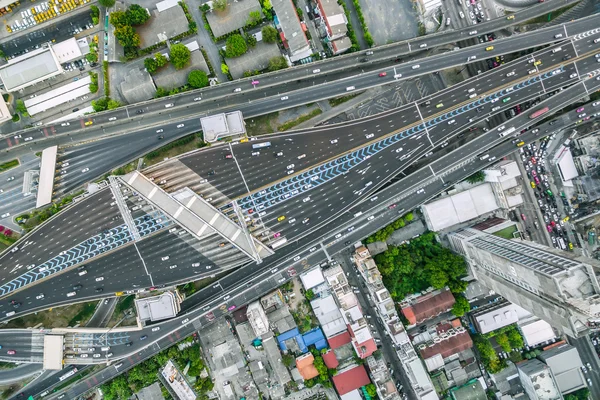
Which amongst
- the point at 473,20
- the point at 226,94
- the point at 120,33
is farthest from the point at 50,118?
the point at 473,20

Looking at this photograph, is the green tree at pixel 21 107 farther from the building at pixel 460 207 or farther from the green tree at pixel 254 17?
the building at pixel 460 207

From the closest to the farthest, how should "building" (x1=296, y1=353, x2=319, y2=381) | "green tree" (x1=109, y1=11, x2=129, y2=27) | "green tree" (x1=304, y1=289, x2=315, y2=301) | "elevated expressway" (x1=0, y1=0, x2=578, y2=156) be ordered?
"green tree" (x1=109, y1=11, x2=129, y2=27) → "elevated expressway" (x1=0, y1=0, x2=578, y2=156) → "building" (x1=296, y1=353, x2=319, y2=381) → "green tree" (x1=304, y1=289, x2=315, y2=301)

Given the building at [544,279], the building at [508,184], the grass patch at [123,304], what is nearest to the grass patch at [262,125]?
the grass patch at [123,304]

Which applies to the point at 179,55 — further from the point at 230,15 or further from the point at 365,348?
the point at 365,348

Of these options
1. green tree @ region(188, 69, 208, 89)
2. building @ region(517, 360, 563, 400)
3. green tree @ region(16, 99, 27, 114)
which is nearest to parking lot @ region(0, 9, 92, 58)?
green tree @ region(16, 99, 27, 114)

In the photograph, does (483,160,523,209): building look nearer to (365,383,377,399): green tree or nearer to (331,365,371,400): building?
(331,365,371,400): building

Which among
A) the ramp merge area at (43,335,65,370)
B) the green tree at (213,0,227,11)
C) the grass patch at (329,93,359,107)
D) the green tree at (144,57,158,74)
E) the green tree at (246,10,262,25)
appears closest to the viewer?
the ramp merge area at (43,335,65,370)

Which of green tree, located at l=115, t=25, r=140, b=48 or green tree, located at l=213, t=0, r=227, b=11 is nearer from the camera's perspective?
green tree, located at l=115, t=25, r=140, b=48

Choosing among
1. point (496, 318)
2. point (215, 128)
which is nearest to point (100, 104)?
point (215, 128)
